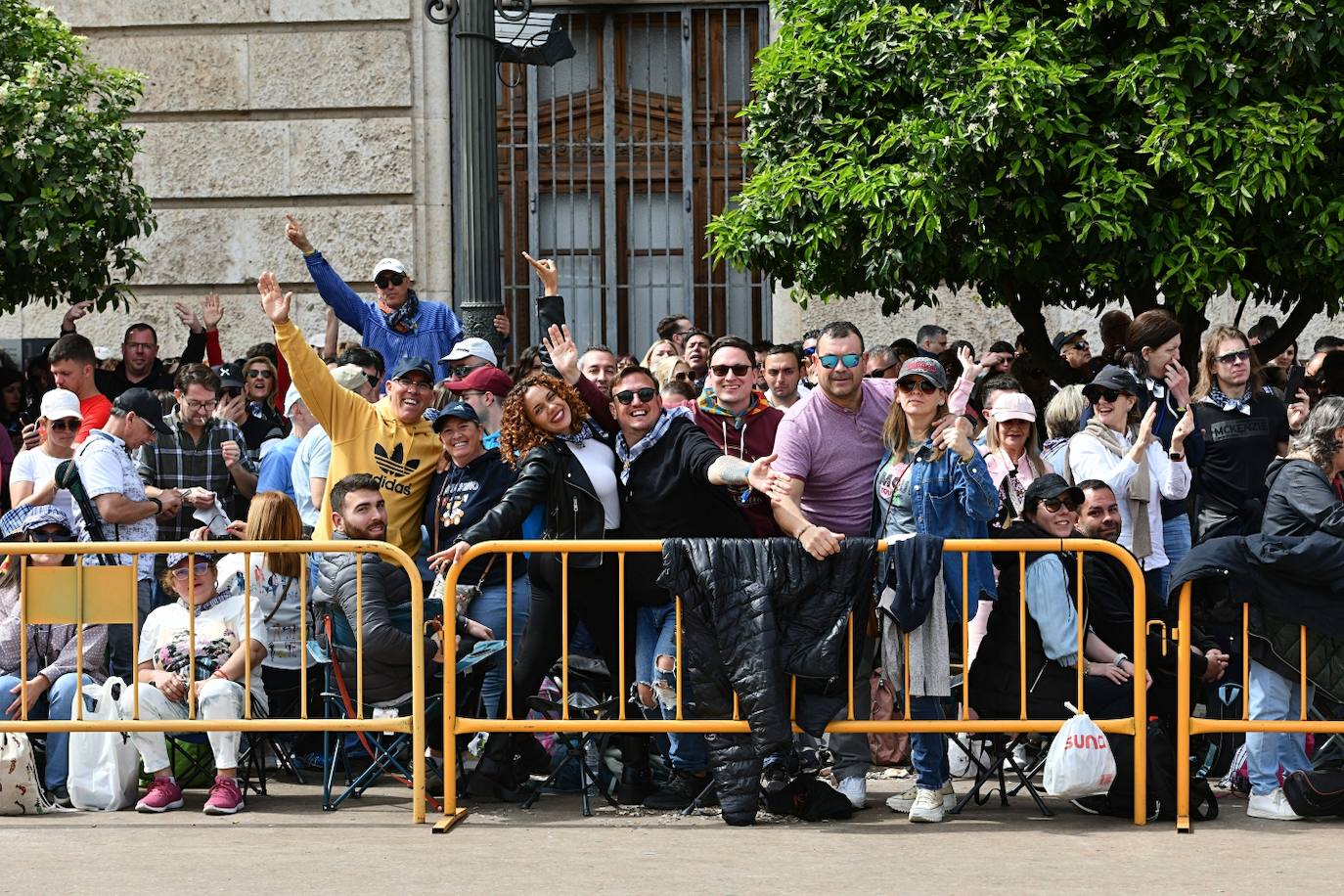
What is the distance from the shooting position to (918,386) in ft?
25.8

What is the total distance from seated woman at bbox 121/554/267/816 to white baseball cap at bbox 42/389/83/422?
134cm

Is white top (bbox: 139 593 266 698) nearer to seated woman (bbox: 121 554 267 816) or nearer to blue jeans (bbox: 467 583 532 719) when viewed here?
seated woman (bbox: 121 554 267 816)

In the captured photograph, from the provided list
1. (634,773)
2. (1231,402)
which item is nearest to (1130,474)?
(1231,402)

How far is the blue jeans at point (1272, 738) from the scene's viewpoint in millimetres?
7887

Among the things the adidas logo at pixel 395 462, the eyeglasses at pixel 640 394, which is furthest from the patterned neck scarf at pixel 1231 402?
the adidas logo at pixel 395 462

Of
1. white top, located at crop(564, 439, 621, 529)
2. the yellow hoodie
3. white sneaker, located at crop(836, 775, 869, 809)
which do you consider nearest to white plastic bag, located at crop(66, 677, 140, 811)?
the yellow hoodie

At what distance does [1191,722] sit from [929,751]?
107 centimetres

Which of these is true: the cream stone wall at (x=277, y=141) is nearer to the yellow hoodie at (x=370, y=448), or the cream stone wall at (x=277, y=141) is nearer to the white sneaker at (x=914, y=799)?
the yellow hoodie at (x=370, y=448)

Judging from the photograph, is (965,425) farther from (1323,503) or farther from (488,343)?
(488,343)

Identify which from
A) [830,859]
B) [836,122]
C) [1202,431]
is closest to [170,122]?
[836,122]

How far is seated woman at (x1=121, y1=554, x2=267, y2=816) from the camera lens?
8.10 m

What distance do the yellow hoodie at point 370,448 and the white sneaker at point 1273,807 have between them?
3879 millimetres

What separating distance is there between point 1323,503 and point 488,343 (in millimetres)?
4073

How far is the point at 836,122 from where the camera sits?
37.6 ft
